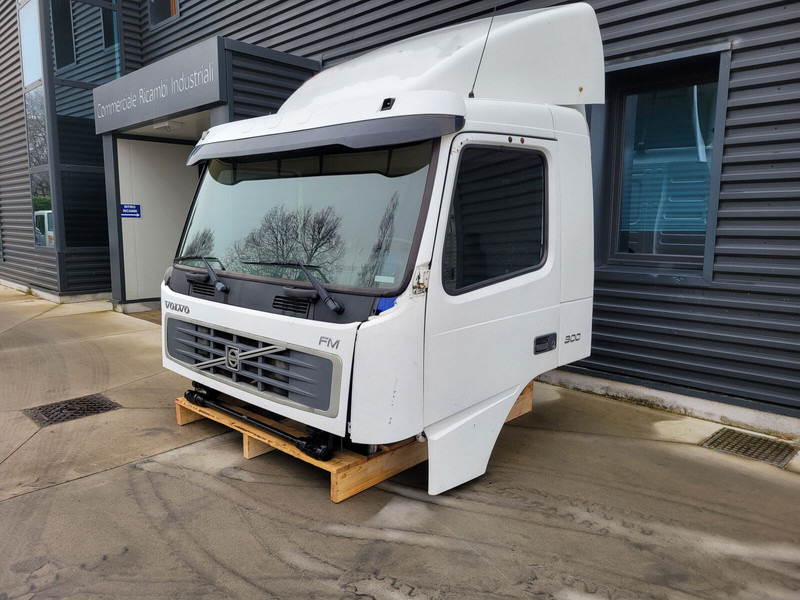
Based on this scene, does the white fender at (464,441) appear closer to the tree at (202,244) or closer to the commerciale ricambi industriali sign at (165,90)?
the tree at (202,244)

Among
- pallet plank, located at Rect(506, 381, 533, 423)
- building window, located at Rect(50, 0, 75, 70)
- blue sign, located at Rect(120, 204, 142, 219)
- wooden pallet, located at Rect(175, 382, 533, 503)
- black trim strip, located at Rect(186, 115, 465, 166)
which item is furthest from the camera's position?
building window, located at Rect(50, 0, 75, 70)

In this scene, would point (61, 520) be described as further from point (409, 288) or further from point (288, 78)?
point (288, 78)

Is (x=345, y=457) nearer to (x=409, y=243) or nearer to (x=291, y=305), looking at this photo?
(x=291, y=305)

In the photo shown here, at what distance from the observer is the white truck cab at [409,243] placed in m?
3.03

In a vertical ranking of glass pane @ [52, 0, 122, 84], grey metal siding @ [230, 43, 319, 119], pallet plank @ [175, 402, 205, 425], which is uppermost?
glass pane @ [52, 0, 122, 84]

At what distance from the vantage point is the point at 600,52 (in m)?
4.15

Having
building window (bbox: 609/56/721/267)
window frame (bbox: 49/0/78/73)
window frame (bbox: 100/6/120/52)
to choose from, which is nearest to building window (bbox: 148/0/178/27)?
window frame (bbox: 100/6/120/52)

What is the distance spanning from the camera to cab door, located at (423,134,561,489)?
3.13m

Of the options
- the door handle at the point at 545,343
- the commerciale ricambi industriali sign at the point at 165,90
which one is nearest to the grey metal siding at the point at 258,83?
the commerciale ricambi industriali sign at the point at 165,90

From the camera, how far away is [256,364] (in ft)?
11.5

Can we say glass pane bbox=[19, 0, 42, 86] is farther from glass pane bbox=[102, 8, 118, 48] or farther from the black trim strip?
the black trim strip

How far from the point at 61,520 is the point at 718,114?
18.5ft

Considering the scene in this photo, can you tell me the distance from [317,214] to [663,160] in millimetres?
3803

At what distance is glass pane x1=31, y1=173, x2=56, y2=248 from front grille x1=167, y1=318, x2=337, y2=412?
340 inches
